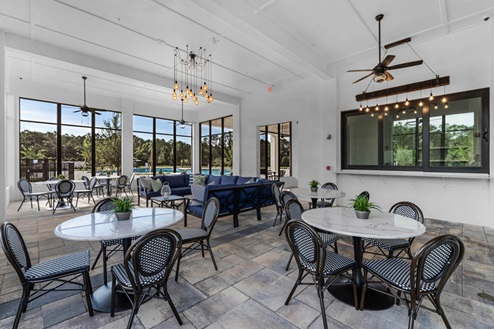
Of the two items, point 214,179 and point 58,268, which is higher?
point 214,179

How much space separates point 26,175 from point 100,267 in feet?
24.9

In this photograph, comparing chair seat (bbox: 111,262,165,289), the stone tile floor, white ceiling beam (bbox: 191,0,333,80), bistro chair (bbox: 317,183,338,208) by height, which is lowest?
the stone tile floor

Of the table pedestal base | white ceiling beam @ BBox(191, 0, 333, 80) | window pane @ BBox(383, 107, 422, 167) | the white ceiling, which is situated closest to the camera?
the table pedestal base

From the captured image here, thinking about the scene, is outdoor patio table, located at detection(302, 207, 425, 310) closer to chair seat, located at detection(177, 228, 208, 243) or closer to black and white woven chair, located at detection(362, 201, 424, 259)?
black and white woven chair, located at detection(362, 201, 424, 259)

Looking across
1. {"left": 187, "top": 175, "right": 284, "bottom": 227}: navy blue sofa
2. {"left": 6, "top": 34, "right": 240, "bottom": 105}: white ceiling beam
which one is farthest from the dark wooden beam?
{"left": 6, "top": 34, "right": 240, "bottom": 105}: white ceiling beam

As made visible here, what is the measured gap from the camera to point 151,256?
1.80 m

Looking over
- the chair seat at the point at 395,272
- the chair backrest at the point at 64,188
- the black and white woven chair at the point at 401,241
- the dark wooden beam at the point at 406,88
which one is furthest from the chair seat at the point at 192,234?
the dark wooden beam at the point at 406,88

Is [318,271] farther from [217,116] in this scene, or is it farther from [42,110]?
[42,110]

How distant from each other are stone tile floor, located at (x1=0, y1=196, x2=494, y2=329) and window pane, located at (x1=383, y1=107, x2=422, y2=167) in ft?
8.02

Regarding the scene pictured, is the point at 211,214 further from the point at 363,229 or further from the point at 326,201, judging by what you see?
the point at 326,201

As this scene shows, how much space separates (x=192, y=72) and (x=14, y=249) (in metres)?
6.05

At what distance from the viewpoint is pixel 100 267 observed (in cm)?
299

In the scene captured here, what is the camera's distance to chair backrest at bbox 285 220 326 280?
1.92 metres

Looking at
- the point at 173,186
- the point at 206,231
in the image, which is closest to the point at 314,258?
the point at 206,231
